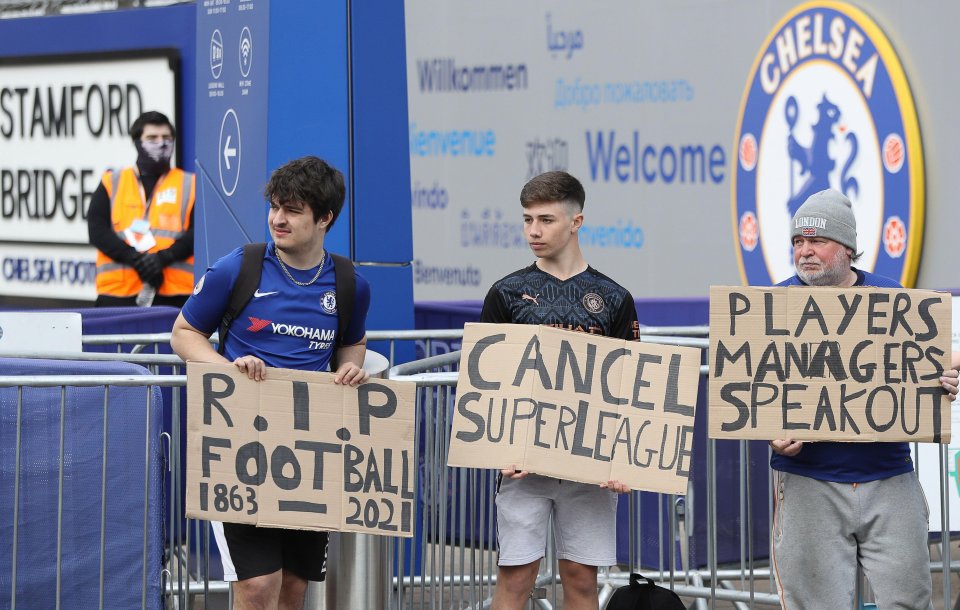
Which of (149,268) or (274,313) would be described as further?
(149,268)

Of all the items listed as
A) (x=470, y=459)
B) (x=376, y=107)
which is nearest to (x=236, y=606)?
(x=470, y=459)

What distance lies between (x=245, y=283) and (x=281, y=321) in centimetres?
18

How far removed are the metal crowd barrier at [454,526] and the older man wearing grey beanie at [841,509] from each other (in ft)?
2.77

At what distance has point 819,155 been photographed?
1108 cm

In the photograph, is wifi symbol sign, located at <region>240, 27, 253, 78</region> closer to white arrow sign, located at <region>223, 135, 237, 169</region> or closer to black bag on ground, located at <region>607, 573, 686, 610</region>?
white arrow sign, located at <region>223, 135, 237, 169</region>

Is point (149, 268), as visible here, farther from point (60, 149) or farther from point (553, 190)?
point (553, 190)

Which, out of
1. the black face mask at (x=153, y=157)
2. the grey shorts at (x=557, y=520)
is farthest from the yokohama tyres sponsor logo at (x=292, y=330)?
the black face mask at (x=153, y=157)

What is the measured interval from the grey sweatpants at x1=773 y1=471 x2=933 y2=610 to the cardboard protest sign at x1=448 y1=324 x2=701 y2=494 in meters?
0.46

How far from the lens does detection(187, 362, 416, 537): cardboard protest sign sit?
580 cm

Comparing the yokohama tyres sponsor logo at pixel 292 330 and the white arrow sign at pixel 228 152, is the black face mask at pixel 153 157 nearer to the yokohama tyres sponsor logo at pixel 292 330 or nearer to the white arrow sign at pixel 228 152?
the white arrow sign at pixel 228 152

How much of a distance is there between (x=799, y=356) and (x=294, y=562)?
76.6 inches

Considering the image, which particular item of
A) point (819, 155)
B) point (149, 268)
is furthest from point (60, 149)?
point (819, 155)

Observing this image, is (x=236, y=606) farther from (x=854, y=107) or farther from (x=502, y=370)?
(x=854, y=107)

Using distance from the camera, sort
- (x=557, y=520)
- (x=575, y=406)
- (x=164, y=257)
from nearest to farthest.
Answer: (x=575, y=406) < (x=557, y=520) < (x=164, y=257)
